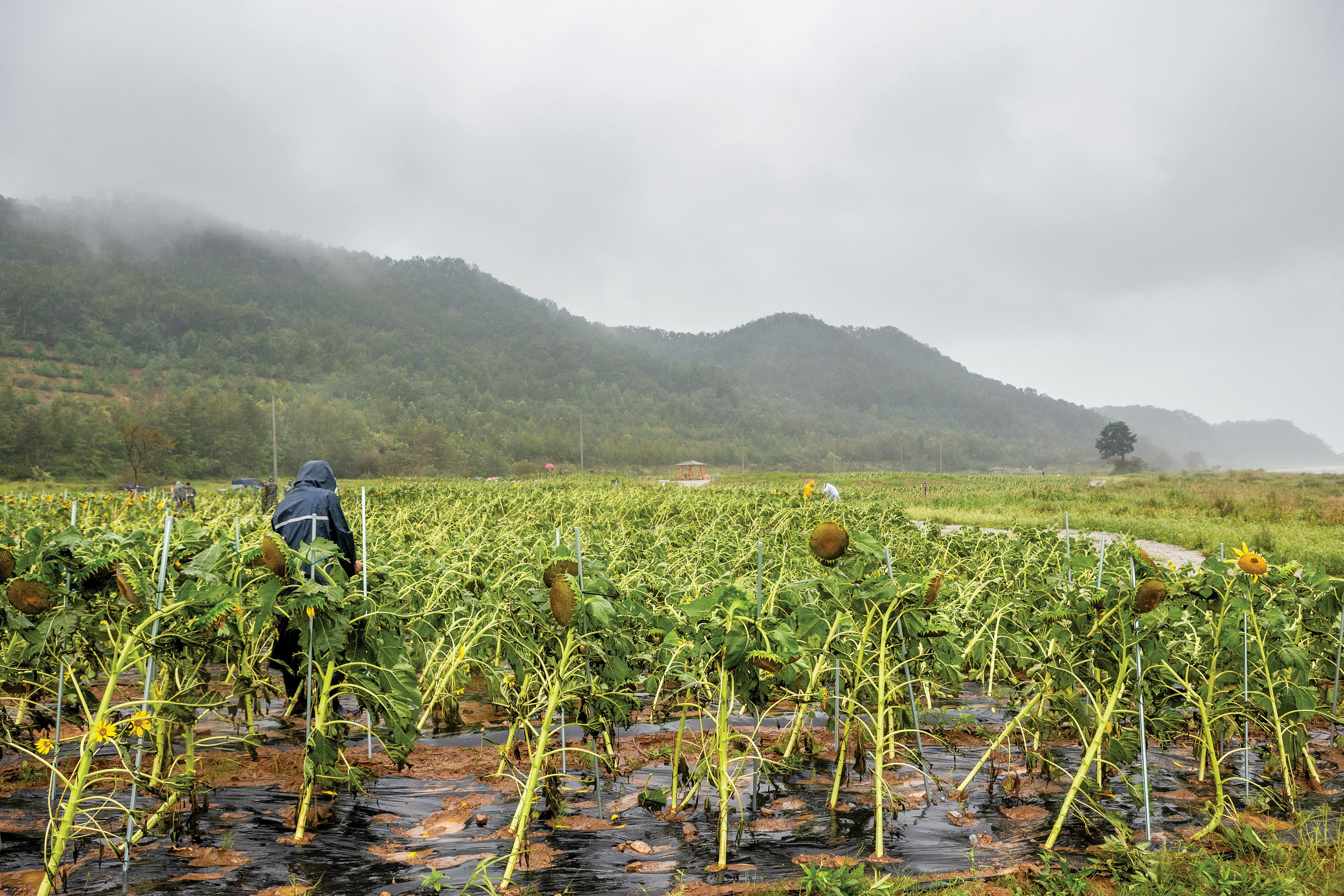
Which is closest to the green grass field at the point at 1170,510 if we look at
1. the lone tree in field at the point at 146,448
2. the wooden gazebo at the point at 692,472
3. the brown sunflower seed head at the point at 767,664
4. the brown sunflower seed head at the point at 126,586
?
the brown sunflower seed head at the point at 767,664

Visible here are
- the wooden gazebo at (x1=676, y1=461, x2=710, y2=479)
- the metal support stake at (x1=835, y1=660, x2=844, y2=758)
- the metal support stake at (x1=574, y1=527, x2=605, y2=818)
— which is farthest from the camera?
the wooden gazebo at (x1=676, y1=461, x2=710, y2=479)

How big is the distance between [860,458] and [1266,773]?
118587mm

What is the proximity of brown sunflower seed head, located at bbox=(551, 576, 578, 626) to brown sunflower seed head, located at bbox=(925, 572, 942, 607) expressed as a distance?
4.58 feet

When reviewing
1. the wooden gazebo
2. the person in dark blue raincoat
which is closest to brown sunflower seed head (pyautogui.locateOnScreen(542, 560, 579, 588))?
the person in dark blue raincoat

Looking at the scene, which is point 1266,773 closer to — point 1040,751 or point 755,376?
point 1040,751

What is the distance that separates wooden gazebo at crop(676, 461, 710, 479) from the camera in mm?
60094

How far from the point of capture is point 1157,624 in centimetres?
296

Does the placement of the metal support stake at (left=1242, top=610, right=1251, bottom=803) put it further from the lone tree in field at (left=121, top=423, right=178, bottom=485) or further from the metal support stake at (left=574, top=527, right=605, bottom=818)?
the lone tree in field at (left=121, top=423, right=178, bottom=485)

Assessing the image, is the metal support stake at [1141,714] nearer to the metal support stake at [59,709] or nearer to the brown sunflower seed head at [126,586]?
the brown sunflower seed head at [126,586]

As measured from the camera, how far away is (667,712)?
4.71 metres

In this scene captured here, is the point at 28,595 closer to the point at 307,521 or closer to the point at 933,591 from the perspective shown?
the point at 307,521

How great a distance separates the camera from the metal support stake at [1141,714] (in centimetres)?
302

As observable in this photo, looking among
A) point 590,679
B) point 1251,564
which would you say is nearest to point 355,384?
point 590,679

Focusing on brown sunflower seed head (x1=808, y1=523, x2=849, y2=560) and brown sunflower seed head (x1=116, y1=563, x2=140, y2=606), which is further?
brown sunflower seed head (x1=808, y1=523, x2=849, y2=560)
